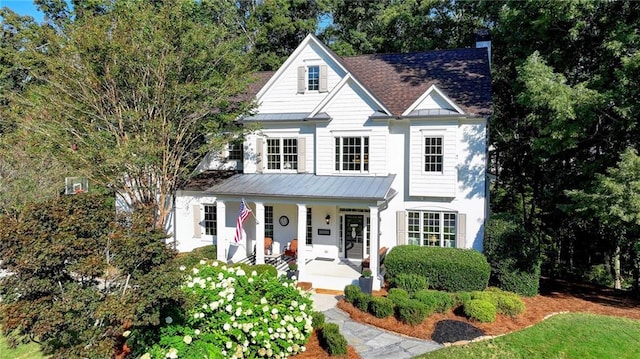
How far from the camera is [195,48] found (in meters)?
15.7

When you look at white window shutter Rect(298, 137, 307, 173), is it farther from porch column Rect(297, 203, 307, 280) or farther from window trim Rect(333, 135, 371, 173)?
porch column Rect(297, 203, 307, 280)

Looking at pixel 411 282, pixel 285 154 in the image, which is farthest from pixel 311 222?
pixel 411 282

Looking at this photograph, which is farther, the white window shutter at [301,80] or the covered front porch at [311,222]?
the white window shutter at [301,80]

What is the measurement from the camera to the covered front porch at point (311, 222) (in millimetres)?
15047

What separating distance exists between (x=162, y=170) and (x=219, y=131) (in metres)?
3.02

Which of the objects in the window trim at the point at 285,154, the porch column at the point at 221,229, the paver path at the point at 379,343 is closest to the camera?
the paver path at the point at 379,343

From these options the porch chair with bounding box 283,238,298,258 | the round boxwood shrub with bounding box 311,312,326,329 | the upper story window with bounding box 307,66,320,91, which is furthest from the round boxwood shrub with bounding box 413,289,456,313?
the upper story window with bounding box 307,66,320,91

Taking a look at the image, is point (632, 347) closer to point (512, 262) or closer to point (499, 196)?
point (512, 262)

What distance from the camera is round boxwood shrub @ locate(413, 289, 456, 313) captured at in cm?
1166

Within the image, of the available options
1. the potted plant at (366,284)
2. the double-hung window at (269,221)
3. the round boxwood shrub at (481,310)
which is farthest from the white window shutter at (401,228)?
the double-hung window at (269,221)

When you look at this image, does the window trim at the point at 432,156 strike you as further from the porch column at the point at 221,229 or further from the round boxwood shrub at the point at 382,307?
the porch column at the point at 221,229

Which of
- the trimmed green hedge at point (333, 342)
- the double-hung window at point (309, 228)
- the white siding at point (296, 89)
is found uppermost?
the white siding at point (296, 89)

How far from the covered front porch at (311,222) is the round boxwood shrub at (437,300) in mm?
2878

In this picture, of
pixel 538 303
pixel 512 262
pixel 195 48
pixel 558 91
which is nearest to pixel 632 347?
pixel 538 303
